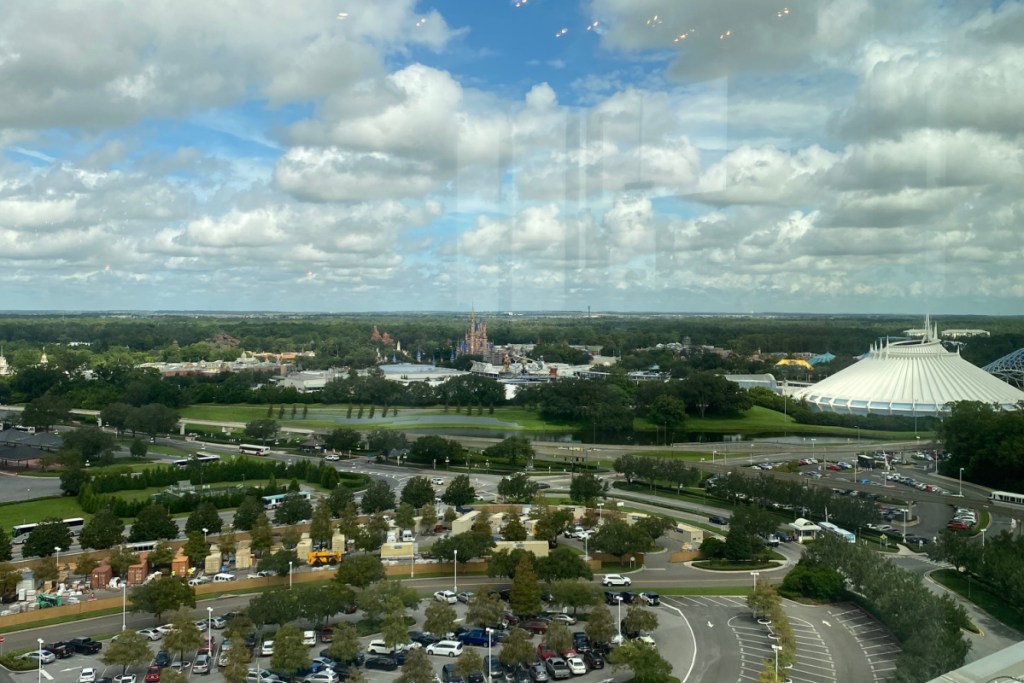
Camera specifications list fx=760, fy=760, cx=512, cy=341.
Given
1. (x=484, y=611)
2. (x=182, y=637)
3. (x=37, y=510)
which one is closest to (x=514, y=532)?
(x=484, y=611)

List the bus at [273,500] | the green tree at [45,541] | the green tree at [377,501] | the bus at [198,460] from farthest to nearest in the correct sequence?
the bus at [198,460] → the bus at [273,500] → the green tree at [377,501] → the green tree at [45,541]

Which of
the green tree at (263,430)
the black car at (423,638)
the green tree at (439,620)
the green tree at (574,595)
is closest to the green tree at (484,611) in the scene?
the green tree at (439,620)

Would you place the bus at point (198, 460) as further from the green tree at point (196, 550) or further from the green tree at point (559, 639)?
the green tree at point (559, 639)

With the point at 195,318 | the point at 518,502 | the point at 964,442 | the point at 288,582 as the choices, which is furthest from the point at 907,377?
the point at 195,318

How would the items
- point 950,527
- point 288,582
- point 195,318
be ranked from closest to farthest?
1. point 288,582
2. point 950,527
3. point 195,318

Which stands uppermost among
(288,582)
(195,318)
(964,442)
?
(195,318)

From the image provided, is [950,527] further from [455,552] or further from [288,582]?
[288,582]
